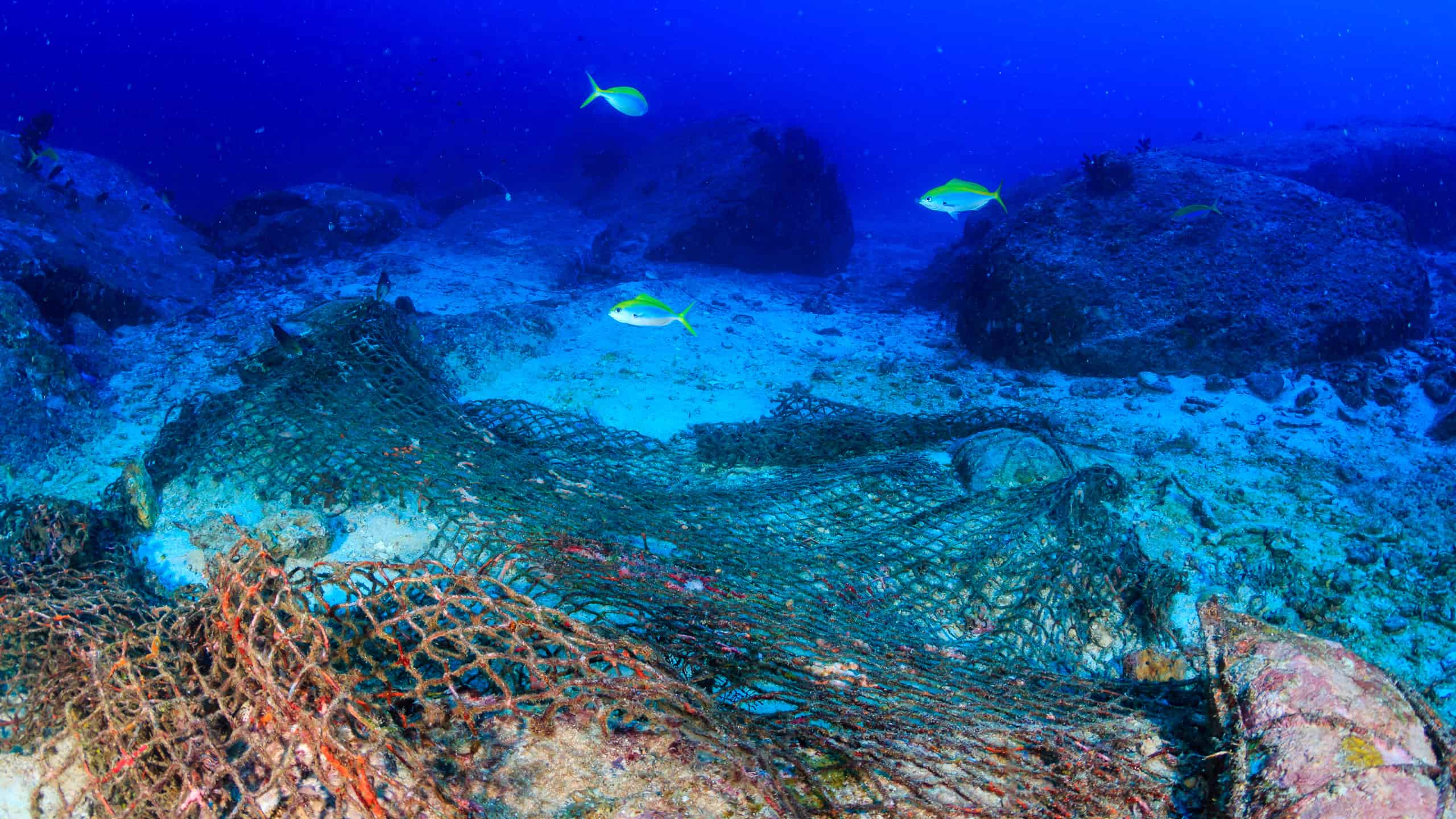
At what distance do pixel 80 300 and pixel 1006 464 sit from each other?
1181 cm

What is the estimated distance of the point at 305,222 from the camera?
13.5 metres

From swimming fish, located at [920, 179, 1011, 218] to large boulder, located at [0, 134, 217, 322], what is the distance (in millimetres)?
10310

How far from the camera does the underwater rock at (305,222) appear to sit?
1312 cm

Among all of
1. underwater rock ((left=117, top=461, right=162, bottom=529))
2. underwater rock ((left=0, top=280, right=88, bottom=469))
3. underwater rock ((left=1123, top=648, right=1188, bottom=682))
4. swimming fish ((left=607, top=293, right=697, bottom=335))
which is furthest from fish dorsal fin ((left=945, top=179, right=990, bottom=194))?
underwater rock ((left=0, top=280, right=88, bottom=469))

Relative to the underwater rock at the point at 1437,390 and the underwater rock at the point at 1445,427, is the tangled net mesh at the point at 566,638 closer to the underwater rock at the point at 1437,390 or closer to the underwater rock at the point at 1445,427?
the underwater rock at the point at 1445,427

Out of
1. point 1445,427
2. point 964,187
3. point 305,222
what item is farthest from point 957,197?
point 305,222

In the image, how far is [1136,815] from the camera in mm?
1668

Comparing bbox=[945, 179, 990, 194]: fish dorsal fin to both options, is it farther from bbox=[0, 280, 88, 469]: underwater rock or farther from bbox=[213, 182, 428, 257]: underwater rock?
bbox=[213, 182, 428, 257]: underwater rock

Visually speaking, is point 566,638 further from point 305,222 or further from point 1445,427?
point 305,222

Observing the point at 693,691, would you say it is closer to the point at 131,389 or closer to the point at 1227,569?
the point at 1227,569

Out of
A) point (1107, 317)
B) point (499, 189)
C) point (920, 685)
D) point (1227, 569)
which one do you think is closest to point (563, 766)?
point (920, 685)

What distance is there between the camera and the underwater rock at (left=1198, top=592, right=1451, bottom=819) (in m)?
1.53

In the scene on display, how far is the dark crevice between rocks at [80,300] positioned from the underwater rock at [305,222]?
405 centimetres

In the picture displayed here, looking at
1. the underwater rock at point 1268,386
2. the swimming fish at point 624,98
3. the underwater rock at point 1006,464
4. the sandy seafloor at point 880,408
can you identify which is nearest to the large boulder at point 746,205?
the sandy seafloor at point 880,408
